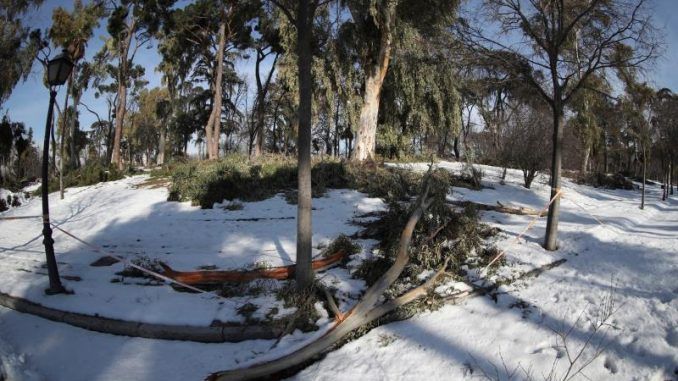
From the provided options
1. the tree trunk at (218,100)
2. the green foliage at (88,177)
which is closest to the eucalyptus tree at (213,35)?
the tree trunk at (218,100)

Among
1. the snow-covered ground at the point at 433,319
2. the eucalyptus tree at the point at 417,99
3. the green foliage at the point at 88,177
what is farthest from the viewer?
the eucalyptus tree at the point at 417,99

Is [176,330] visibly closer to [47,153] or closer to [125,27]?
[47,153]

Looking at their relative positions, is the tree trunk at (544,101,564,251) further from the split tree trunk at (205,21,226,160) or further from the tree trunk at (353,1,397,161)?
Answer: the split tree trunk at (205,21,226,160)

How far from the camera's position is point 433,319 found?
528 cm

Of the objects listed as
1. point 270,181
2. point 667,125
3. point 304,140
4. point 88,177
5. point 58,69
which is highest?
point 667,125

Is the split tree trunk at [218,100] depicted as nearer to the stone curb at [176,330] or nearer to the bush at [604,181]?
the stone curb at [176,330]

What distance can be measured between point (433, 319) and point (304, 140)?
275cm

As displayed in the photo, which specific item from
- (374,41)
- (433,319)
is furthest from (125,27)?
(433,319)

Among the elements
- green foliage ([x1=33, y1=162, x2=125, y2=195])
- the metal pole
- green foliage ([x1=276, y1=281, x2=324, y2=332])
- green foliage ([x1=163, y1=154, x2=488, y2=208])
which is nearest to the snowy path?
green foliage ([x1=276, y1=281, x2=324, y2=332])

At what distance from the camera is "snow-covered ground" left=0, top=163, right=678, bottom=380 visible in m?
4.27

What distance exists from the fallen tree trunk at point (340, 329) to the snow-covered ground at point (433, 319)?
0.56 ft

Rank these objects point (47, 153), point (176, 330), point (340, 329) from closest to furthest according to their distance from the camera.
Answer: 1. point (340, 329)
2. point (176, 330)
3. point (47, 153)

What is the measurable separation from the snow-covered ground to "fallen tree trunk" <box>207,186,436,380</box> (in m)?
0.17

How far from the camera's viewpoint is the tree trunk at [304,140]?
562 centimetres
